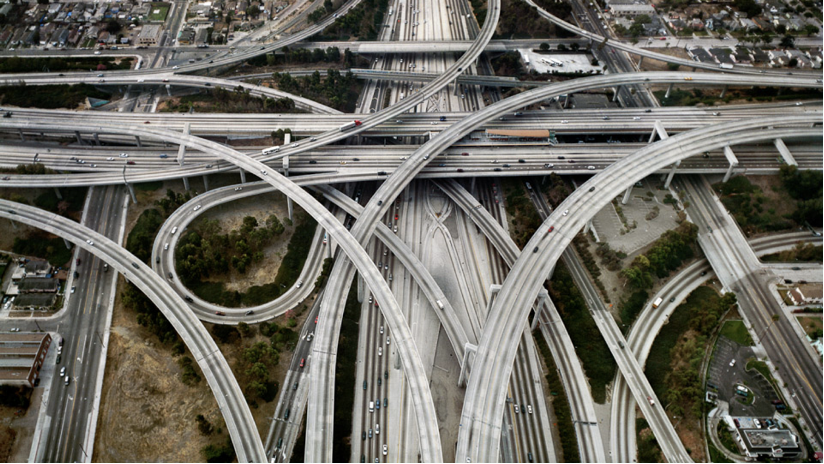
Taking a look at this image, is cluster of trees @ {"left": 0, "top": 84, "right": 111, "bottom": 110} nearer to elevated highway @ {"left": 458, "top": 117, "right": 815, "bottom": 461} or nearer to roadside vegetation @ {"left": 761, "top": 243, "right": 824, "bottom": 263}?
elevated highway @ {"left": 458, "top": 117, "right": 815, "bottom": 461}

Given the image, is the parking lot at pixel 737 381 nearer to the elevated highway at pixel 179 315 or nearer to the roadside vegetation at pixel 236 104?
the elevated highway at pixel 179 315

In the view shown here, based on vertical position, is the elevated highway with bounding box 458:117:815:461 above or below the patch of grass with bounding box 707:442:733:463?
above

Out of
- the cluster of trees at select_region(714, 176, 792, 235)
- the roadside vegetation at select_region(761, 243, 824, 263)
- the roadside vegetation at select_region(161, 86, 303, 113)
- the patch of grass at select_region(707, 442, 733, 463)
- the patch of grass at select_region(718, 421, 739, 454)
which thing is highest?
the roadside vegetation at select_region(161, 86, 303, 113)

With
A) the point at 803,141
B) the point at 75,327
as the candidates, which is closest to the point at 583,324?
the point at 803,141

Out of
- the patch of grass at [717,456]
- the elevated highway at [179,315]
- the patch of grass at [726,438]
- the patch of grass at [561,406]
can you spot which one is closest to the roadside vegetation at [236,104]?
the elevated highway at [179,315]

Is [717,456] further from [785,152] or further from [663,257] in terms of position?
[785,152]

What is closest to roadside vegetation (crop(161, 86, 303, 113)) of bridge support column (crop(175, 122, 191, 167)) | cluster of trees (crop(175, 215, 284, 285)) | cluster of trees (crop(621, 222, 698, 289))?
bridge support column (crop(175, 122, 191, 167))

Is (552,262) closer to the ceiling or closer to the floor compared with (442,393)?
closer to the ceiling

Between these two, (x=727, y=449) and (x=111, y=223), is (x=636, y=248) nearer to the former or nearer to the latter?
(x=727, y=449)
